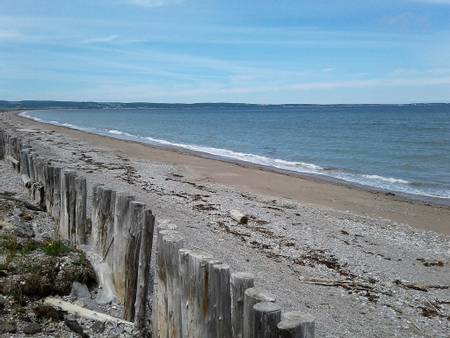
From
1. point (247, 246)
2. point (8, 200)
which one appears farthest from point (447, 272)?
point (8, 200)

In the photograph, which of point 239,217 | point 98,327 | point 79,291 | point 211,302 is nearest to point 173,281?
point 211,302

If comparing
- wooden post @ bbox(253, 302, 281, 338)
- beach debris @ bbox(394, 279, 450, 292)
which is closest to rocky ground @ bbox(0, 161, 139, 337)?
wooden post @ bbox(253, 302, 281, 338)

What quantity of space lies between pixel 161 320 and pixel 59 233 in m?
3.83

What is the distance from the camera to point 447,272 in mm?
9750

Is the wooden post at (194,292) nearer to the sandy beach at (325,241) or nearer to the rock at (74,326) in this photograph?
the rock at (74,326)

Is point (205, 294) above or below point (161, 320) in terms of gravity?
above

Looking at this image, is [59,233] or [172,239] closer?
[172,239]

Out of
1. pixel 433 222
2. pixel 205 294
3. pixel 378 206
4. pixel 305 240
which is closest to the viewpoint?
pixel 205 294

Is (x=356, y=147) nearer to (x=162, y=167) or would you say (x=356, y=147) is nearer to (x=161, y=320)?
(x=162, y=167)

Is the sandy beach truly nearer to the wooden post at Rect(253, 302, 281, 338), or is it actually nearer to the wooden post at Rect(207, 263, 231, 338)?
the wooden post at Rect(207, 263, 231, 338)

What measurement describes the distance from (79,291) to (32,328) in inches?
35.5

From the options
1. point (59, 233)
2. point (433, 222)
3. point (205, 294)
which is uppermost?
point (205, 294)

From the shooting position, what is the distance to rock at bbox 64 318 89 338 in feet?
15.5

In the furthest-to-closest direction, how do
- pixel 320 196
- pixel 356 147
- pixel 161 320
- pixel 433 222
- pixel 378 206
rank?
1. pixel 356 147
2. pixel 320 196
3. pixel 378 206
4. pixel 433 222
5. pixel 161 320
